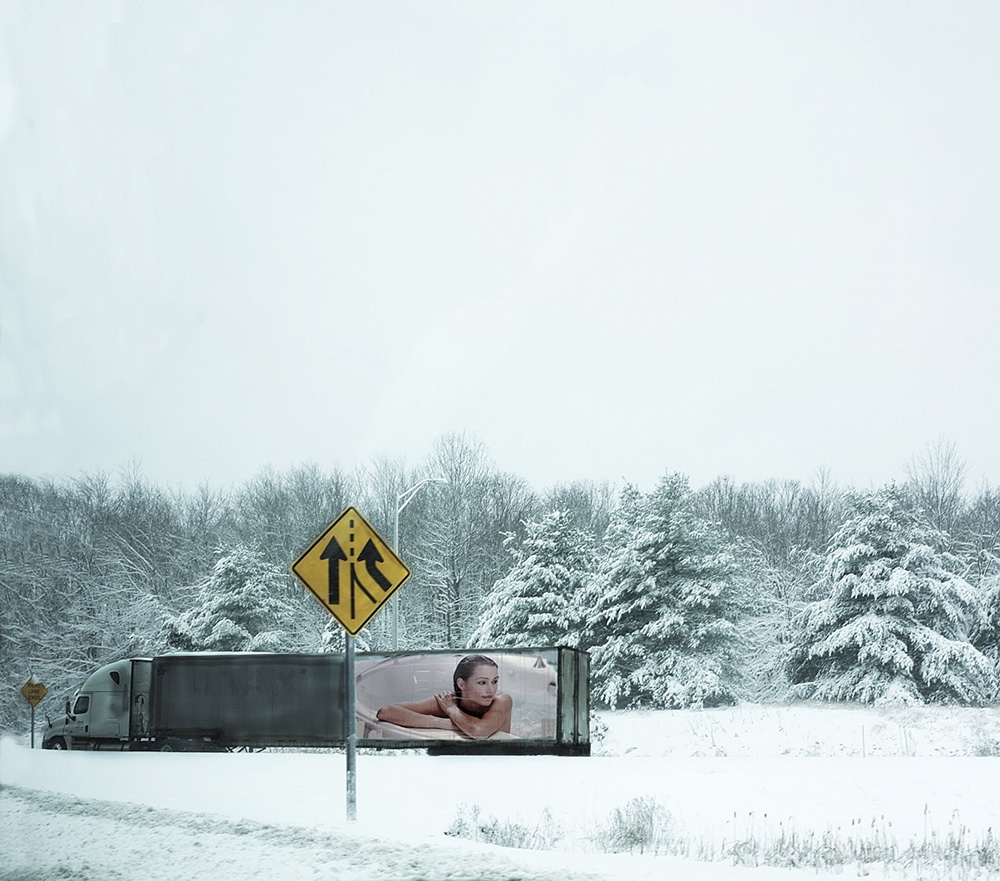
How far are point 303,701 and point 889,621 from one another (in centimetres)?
2049

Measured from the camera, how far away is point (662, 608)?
4003 cm

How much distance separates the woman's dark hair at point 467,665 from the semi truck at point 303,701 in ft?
0.19

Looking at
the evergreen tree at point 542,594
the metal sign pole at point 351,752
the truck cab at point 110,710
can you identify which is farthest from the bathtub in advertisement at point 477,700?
the metal sign pole at point 351,752

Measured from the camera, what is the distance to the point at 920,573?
38.8 meters

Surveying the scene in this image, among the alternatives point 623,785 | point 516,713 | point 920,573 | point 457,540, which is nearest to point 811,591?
point 920,573

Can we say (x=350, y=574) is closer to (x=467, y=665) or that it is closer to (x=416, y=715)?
(x=467, y=665)

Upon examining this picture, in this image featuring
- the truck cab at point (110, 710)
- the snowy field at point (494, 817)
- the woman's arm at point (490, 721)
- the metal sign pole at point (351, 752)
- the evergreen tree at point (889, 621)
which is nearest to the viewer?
the snowy field at point (494, 817)

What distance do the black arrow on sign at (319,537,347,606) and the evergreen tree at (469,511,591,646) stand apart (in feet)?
96.0

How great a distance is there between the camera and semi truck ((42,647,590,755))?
2834cm

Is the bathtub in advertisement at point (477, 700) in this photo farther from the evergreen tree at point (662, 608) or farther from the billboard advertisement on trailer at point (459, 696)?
the evergreen tree at point (662, 608)

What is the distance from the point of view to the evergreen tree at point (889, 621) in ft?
122

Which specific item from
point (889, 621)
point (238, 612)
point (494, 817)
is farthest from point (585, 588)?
point (494, 817)

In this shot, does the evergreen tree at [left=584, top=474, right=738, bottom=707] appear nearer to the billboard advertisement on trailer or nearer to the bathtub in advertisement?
the bathtub in advertisement

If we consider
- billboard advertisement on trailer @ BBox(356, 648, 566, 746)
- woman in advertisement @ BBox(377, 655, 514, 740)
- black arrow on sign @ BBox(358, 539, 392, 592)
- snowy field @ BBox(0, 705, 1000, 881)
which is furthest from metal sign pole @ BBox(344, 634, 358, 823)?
woman in advertisement @ BBox(377, 655, 514, 740)
